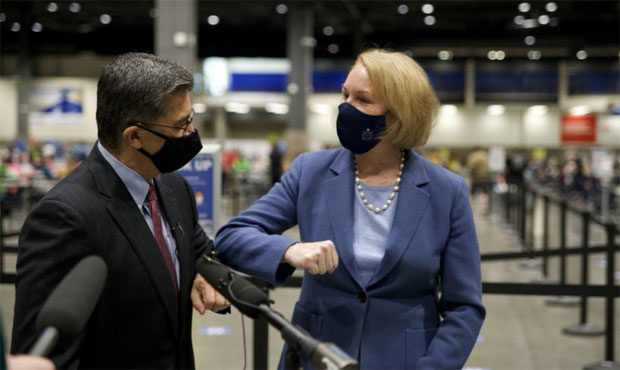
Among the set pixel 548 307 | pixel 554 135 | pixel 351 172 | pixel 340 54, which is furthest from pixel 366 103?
pixel 554 135

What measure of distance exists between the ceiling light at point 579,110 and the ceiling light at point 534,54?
3.01 meters

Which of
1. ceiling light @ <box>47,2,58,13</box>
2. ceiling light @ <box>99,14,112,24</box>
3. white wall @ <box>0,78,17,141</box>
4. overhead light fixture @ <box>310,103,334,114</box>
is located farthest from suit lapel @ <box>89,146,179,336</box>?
white wall @ <box>0,78,17,141</box>

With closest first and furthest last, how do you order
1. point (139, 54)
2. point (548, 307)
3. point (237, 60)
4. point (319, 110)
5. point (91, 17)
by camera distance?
point (139, 54)
point (548, 307)
point (91, 17)
point (237, 60)
point (319, 110)

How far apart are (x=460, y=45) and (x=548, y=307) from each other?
A: 25183 mm

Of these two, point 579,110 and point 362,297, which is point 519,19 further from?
point 362,297

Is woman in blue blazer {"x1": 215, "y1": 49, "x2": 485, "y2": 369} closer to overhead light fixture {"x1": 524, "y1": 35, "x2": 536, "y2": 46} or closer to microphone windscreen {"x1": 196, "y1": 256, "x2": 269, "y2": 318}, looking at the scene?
microphone windscreen {"x1": 196, "y1": 256, "x2": 269, "y2": 318}

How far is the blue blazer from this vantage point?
6.12ft

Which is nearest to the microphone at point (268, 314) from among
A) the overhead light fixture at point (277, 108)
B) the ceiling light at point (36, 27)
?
the ceiling light at point (36, 27)

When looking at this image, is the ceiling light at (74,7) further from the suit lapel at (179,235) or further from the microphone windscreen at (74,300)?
the microphone windscreen at (74,300)

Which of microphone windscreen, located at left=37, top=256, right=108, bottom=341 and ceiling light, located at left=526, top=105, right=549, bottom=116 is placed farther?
ceiling light, located at left=526, top=105, right=549, bottom=116

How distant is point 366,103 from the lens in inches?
76.0

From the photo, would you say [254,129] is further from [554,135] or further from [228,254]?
[228,254]

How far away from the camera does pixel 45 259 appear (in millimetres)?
1526

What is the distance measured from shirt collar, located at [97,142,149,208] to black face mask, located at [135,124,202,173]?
54 mm
